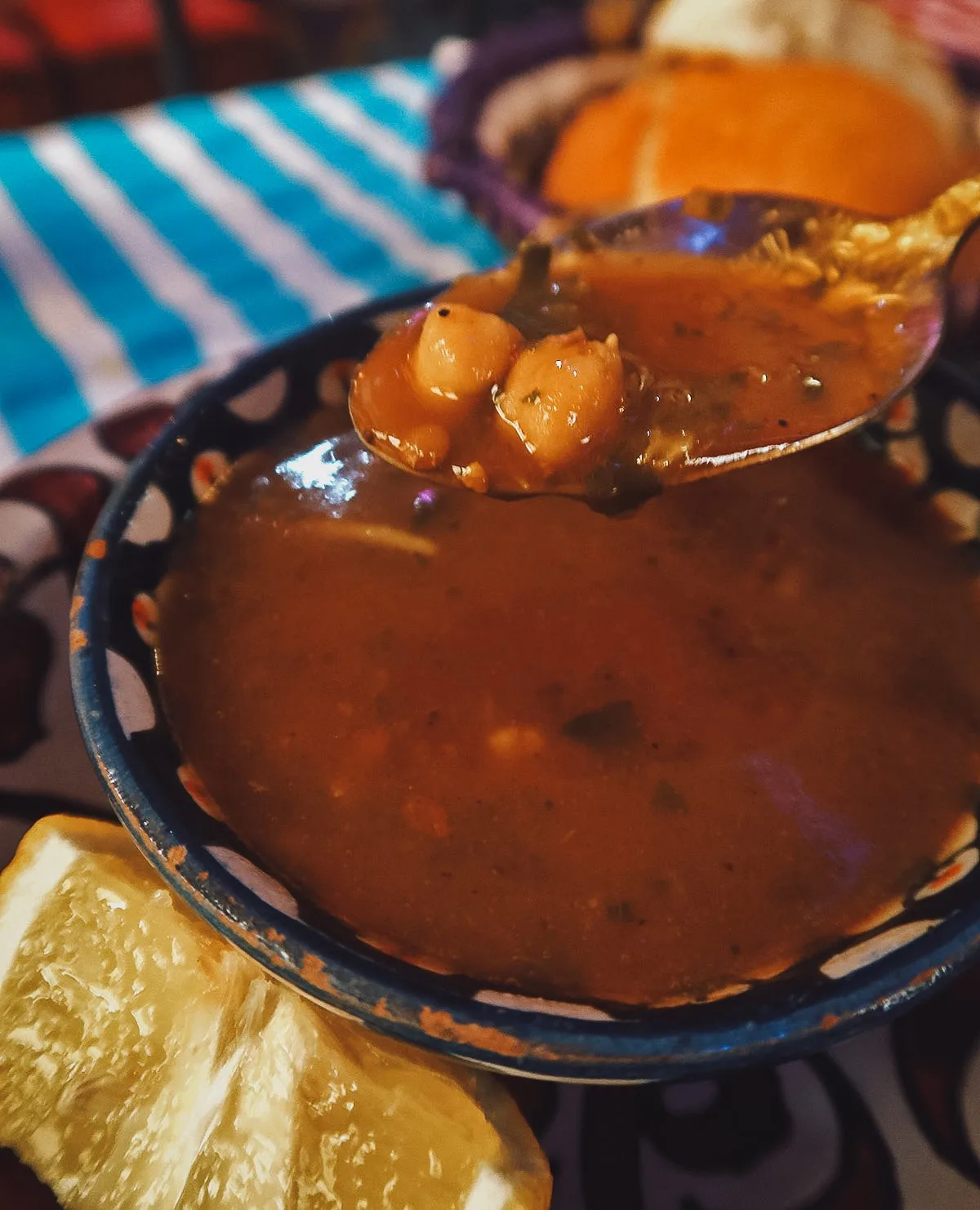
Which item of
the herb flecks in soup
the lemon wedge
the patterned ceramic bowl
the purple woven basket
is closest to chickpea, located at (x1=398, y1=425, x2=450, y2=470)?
the herb flecks in soup

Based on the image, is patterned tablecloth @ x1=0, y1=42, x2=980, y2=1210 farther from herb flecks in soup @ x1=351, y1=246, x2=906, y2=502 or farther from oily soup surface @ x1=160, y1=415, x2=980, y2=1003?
herb flecks in soup @ x1=351, y1=246, x2=906, y2=502

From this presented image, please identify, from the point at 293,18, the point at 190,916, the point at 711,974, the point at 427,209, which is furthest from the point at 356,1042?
the point at 293,18

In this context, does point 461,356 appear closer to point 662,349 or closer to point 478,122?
point 662,349

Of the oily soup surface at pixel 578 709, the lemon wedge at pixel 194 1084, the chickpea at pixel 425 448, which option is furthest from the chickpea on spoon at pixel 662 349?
the lemon wedge at pixel 194 1084

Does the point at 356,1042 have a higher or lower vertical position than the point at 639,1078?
lower

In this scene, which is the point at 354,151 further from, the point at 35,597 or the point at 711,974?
the point at 711,974

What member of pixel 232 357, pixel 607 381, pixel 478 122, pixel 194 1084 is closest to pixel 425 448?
pixel 607 381

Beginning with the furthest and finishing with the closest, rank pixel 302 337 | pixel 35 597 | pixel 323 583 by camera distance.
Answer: pixel 302 337
pixel 35 597
pixel 323 583
